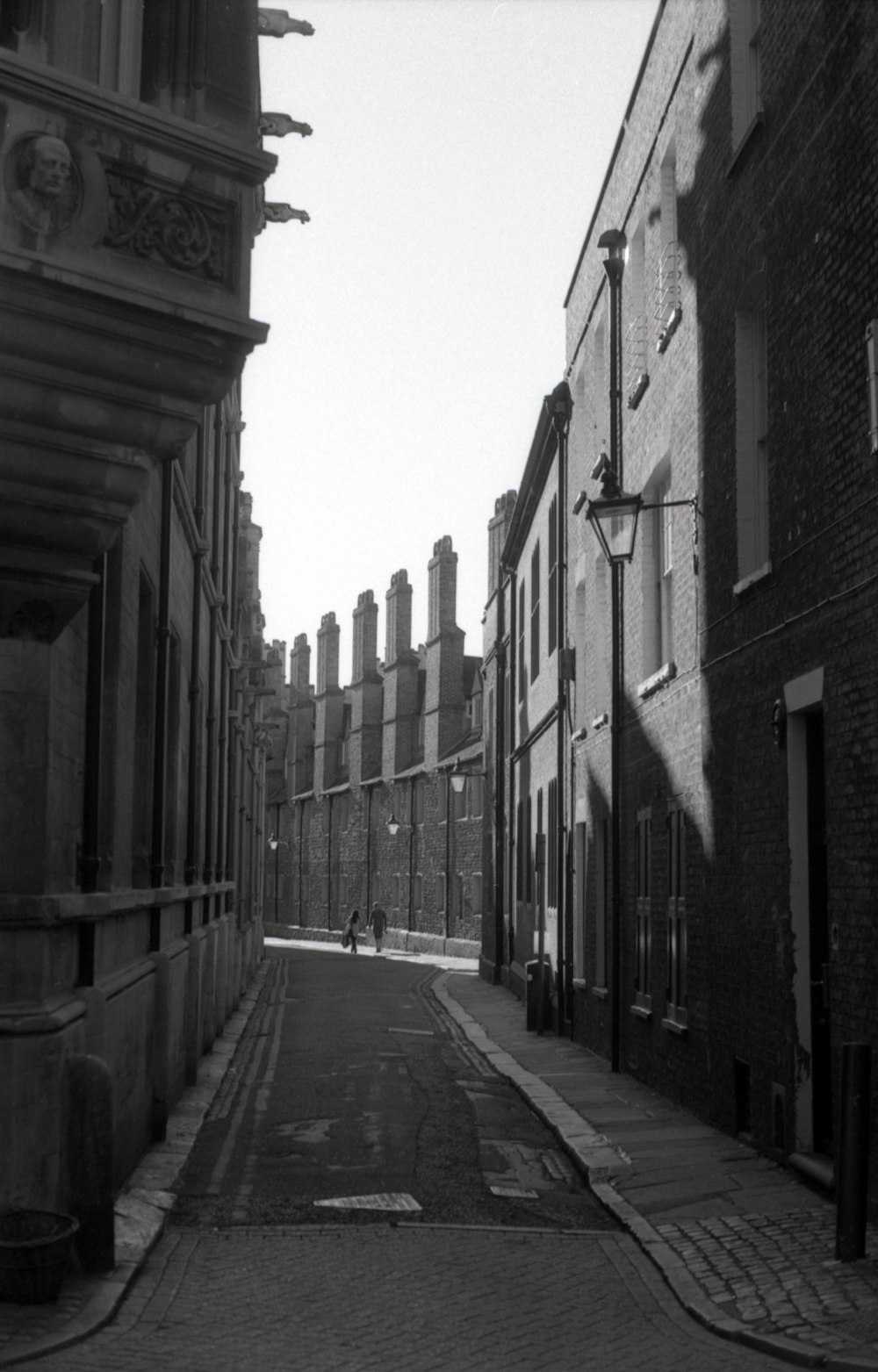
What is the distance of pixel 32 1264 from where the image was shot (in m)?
6.65

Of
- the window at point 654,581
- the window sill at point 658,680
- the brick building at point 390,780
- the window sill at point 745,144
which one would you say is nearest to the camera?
the window sill at point 745,144

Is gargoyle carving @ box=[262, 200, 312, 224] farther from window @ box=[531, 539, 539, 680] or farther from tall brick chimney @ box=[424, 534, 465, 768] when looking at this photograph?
tall brick chimney @ box=[424, 534, 465, 768]

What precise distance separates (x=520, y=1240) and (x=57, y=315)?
5359mm

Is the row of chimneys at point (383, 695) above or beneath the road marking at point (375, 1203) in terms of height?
above

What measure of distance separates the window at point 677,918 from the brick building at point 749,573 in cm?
3

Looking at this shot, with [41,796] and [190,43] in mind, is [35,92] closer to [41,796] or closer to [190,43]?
[190,43]

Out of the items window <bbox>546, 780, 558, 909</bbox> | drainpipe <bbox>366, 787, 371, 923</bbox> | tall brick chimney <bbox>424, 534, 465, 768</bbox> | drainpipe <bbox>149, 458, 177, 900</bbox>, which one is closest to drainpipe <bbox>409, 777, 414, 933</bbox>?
tall brick chimney <bbox>424, 534, 465, 768</bbox>

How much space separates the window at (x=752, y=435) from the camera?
11.4 meters

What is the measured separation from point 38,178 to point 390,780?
50378mm

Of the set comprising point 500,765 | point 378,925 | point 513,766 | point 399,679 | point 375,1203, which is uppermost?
point 399,679

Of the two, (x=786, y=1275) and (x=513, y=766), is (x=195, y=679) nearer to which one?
(x=786, y=1275)

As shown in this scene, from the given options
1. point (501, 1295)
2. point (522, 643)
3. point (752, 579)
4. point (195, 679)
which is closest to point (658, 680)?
point (752, 579)

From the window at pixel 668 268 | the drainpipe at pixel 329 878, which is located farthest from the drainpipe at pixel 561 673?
the drainpipe at pixel 329 878

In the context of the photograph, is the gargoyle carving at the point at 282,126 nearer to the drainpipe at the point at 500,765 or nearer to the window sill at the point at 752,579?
the window sill at the point at 752,579
